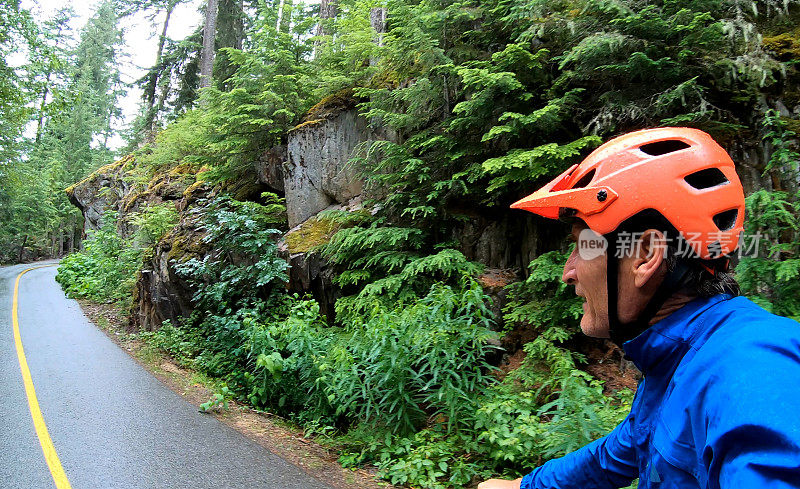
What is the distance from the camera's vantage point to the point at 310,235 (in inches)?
385

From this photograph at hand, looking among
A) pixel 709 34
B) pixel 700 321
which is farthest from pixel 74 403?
pixel 709 34

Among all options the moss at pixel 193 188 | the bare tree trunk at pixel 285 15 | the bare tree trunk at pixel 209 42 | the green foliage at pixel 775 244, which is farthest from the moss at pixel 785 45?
the bare tree trunk at pixel 209 42

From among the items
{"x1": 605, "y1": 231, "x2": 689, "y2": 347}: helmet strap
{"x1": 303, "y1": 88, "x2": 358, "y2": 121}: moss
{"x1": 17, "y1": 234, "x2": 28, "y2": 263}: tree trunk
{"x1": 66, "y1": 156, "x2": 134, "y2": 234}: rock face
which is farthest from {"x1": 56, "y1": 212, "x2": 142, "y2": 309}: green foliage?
{"x1": 17, "y1": 234, "x2": 28, "y2": 263}: tree trunk

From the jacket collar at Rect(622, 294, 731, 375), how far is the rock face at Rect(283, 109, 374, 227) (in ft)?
28.5

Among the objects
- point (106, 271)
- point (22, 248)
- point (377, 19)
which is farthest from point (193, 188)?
point (22, 248)

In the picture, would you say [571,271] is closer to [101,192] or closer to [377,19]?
[377,19]

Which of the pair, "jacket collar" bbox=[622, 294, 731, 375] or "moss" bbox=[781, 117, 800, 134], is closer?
"jacket collar" bbox=[622, 294, 731, 375]

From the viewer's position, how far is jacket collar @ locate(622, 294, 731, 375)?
1.11m

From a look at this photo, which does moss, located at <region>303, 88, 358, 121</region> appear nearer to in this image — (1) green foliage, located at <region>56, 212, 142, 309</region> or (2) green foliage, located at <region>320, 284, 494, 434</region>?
(2) green foliage, located at <region>320, 284, 494, 434</region>

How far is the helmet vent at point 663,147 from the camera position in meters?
1.40

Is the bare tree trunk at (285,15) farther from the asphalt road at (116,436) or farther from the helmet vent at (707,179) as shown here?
the helmet vent at (707,179)

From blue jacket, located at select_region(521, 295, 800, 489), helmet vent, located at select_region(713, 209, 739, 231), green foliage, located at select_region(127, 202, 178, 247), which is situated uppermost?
green foliage, located at select_region(127, 202, 178, 247)

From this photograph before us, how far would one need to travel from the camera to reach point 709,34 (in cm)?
499

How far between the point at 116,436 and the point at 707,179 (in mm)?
7289
